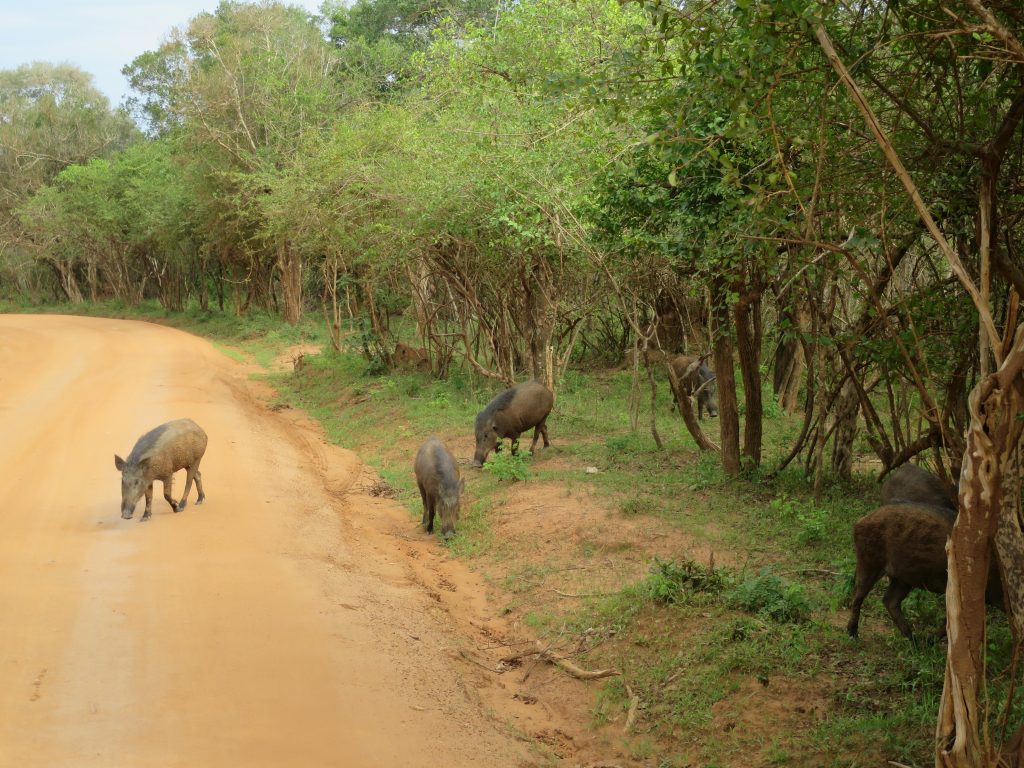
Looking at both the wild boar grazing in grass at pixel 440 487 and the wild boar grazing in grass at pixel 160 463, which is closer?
the wild boar grazing in grass at pixel 160 463

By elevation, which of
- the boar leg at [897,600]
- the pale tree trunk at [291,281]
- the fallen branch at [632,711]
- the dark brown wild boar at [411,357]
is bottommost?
the fallen branch at [632,711]

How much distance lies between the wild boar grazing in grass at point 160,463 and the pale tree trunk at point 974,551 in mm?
8448

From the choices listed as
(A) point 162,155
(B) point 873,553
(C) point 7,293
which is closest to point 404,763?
(B) point 873,553

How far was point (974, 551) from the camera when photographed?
4.19 meters

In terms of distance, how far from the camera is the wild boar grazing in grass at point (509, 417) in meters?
13.7

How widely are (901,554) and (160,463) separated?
301 inches

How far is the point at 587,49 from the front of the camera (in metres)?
15.6

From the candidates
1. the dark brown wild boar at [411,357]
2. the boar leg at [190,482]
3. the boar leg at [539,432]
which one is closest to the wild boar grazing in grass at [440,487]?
the boar leg at [190,482]

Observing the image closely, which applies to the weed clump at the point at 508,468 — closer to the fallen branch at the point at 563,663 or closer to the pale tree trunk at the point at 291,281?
the fallen branch at the point at 563,663

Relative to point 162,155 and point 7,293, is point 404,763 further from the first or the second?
point 7,293

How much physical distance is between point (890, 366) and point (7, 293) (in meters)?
58.0

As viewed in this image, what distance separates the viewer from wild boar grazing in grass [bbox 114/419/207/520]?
34.0 feet

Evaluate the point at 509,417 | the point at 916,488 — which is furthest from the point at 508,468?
the point at 916,488

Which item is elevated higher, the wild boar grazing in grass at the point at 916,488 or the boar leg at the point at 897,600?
the wild boar grazing in grass at the point at 916,488
